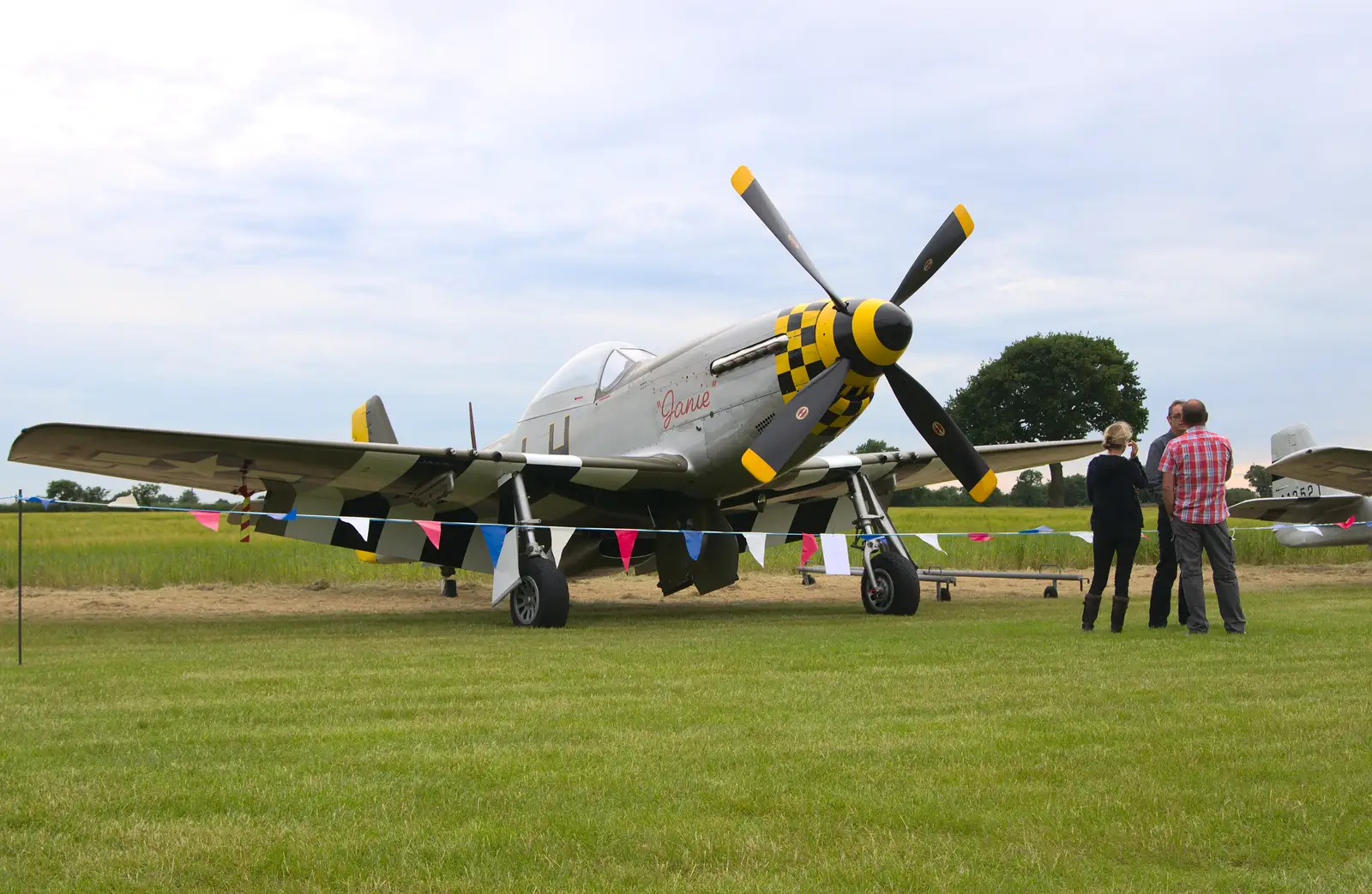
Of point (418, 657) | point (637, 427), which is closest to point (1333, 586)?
point (637, 427)

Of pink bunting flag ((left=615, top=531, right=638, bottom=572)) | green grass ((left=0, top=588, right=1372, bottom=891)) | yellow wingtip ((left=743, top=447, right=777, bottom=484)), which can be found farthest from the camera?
pink bunting flag ((left=615, top=531, right=638, bottom=572))

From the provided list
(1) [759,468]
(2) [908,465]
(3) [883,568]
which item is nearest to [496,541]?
(1) [759,468]

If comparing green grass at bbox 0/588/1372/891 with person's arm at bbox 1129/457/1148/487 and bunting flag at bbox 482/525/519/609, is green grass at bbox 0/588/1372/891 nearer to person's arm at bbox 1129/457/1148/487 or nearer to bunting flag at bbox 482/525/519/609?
person's arm at bbox 1129/457/1148/487

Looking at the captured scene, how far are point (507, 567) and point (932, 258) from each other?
209 inches

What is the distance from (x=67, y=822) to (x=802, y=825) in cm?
212

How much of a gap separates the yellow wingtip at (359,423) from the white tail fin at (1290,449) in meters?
16.5

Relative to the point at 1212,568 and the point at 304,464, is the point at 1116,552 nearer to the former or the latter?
the point at 1212,568

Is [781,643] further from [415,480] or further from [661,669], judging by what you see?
[415,480]

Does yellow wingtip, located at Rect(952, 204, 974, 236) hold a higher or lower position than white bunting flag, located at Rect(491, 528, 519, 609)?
higher

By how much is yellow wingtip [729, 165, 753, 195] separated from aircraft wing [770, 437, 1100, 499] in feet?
10.0

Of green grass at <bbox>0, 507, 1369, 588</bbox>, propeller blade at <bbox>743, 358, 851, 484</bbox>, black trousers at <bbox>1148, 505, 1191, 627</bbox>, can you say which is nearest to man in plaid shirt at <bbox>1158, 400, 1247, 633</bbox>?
black trousers at <bbox>1148, 505, 1191, 627</bbox>

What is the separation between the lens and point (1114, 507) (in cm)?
941

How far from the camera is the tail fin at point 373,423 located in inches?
714

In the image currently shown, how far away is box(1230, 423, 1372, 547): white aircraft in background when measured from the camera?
17.7m
